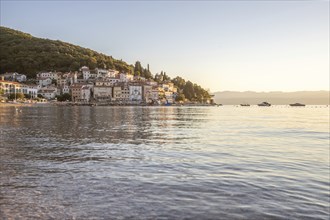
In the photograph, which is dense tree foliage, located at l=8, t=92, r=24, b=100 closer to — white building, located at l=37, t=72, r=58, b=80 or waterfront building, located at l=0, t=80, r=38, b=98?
waterfront building, located at l=0, t=80, r=38, b=98

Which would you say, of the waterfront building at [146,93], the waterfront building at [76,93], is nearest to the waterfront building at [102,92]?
the waterfront building at [76,93]

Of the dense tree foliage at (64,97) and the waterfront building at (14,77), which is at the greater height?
the waterfront building at (14,77)

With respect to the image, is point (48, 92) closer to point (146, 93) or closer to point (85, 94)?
point (85, 94)

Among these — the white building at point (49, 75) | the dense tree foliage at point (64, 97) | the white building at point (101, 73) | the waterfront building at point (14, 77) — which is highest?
the white building at point (101, 73)

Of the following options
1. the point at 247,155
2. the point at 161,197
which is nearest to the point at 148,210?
the point at 161,197

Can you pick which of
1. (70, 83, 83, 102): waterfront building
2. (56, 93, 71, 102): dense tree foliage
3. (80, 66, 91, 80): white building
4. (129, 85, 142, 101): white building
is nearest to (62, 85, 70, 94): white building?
(56, 93, 71, 102): dense tree foliage

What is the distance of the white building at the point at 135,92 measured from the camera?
17941 centimetres

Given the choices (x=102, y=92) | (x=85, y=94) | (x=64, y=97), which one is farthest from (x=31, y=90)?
(x=102, y=92)

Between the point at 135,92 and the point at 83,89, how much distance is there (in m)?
29.6

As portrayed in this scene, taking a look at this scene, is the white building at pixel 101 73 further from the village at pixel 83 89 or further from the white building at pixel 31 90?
the white building at pixel 31 90

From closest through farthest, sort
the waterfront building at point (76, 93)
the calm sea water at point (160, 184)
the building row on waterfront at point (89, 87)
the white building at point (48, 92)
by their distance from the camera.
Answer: the calm sea water at point (160, 184)
the waterfront building at point (76, 93)
the building row on waterfront at point (89, 87)
the white building at point (48, 92)

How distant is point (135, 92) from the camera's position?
182 m

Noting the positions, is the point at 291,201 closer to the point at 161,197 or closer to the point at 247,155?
the point at 161,197

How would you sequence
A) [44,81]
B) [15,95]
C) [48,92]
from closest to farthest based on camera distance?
[15,95]
[48,92]
[44,81]
